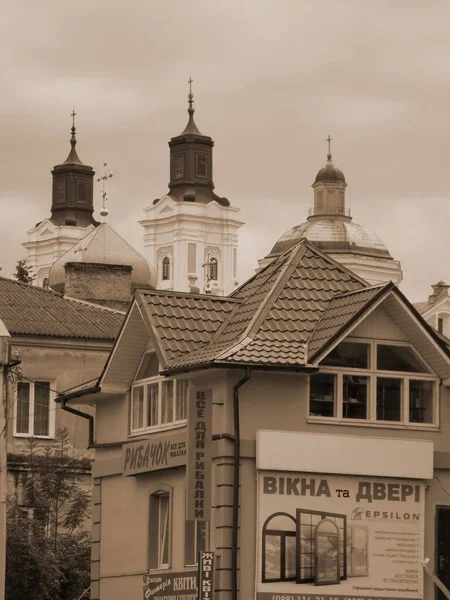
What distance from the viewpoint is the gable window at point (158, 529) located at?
40969 mm

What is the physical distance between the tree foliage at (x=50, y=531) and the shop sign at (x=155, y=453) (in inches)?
363

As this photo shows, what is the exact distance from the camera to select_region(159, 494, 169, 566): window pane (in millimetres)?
40812

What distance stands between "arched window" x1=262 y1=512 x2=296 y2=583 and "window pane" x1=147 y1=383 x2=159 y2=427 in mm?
3930

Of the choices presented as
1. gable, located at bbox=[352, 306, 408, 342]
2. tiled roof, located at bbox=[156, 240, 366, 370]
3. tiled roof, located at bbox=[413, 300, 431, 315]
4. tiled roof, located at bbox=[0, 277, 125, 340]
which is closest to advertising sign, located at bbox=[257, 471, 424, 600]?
tiled roof, located at bbox=[156, 240, 366, 370]

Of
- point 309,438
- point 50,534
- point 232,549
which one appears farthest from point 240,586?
point 50,534

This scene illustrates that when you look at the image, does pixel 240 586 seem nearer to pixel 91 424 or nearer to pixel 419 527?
pixel 419 527

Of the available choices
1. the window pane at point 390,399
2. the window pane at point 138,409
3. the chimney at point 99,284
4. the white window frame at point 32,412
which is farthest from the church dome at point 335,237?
the window pane at point 390,399

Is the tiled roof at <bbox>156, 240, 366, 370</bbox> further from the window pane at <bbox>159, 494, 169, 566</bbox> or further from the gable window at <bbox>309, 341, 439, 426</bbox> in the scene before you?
the window pane at <bbox>159, 494, 169, 566</bbox>

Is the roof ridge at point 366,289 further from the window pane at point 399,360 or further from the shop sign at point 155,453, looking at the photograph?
the shop sign at point 155,453

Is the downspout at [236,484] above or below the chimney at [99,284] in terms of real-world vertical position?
below

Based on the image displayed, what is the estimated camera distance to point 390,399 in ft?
132

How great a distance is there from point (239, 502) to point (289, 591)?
191 cm

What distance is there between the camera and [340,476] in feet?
129

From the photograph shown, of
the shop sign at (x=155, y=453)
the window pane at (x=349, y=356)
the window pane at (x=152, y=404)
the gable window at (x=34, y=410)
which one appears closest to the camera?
the shop sign at (x=155, y=453)
